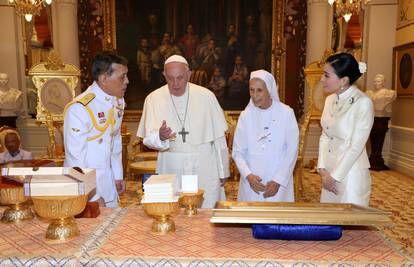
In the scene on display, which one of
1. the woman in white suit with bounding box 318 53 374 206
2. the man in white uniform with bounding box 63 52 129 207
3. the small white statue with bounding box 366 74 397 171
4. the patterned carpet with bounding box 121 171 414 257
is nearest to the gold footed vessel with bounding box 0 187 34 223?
the man in white uniform with bounding box 63 52 129 207

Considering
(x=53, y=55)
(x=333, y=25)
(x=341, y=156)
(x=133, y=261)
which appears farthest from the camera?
(x=333, y=25)

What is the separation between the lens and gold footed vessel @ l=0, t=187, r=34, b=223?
2.17 m

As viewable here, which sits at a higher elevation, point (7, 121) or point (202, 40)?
point (202, 40)

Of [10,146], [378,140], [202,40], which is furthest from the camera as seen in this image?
[202,40]

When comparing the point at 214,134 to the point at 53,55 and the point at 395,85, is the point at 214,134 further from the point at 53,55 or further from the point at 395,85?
the point at 395,85

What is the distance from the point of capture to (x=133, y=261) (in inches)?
67.0

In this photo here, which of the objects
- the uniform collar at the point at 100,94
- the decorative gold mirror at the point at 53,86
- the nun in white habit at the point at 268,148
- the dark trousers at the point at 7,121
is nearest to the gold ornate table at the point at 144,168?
the decorative gold mirror at the point at 53,86

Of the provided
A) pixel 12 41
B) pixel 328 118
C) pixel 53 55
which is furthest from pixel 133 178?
pixel 328 118

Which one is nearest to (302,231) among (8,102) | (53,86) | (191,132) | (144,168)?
(191,132)

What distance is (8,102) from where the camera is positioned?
9.12 metres

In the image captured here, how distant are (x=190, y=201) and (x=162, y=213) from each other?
353 millimetres

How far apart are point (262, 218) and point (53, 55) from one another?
24.7 feet

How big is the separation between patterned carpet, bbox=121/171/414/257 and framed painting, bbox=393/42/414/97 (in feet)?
6.26

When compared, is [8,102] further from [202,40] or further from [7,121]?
[202,40]
